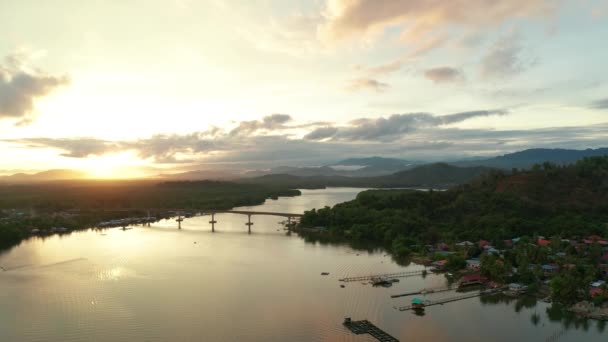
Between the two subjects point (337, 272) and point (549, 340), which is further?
point (337, 272)

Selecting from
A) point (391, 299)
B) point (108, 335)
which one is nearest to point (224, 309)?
point (108, 335)

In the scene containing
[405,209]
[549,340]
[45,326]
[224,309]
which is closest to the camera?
[549,340]

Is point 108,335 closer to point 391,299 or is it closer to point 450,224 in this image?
point 391,299

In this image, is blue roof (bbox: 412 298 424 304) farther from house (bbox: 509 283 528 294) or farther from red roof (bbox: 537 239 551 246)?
red roof (bbox: 537 239 551 246)

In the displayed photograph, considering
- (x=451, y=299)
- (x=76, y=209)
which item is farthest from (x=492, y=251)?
(x=76, y=209)

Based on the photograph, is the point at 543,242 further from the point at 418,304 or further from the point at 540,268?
the point at 418,304
